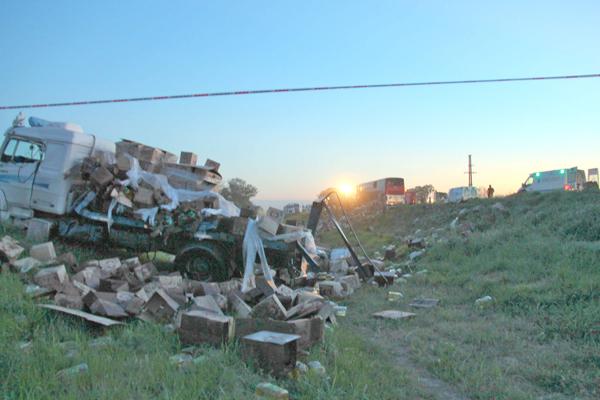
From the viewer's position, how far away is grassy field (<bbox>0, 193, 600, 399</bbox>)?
3.33 m

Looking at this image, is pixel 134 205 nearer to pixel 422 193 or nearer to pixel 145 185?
pixel 145 185

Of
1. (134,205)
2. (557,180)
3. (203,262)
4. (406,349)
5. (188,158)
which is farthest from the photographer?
(557,180)

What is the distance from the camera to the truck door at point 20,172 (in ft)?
28.2

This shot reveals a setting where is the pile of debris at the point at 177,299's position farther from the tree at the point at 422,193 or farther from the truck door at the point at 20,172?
the tree at the point at 422,193

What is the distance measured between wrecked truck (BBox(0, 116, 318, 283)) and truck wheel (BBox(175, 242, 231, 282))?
0.06ft

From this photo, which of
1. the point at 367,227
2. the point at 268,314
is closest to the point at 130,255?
the point at 268,314

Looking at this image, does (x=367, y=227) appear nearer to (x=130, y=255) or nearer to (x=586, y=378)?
(x=130, y=255)

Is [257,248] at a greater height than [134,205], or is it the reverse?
[134,205]

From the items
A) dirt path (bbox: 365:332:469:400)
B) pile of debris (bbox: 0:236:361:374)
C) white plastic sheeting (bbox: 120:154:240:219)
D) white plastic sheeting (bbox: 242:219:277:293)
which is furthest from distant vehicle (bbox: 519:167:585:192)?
dirt path (bbox: 365:332:469:400)

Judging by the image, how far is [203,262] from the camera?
8.08 meters

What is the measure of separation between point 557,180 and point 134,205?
24380 mm

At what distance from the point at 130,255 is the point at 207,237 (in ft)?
6.75

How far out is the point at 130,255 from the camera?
911 cm

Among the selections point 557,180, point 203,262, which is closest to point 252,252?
point 203,262
